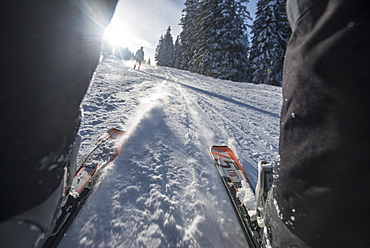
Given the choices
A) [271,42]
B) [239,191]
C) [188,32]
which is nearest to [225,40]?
[271,42]

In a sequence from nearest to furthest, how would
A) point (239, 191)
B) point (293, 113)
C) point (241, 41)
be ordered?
point (293, 113) < point (239, 191) < point (241, 41)

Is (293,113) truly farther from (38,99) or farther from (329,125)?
(38,99)

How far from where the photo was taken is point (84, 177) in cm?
140

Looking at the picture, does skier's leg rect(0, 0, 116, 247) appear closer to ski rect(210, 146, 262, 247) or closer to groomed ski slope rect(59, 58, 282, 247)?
groomed ski slope rect(59, 58, 282, 247)

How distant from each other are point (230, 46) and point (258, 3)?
6292mm

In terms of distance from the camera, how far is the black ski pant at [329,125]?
48 cm

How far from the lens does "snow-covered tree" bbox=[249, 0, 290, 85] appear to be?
17297 millimetres

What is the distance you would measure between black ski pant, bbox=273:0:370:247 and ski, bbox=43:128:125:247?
98 cm

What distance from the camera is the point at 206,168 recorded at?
1836 mm

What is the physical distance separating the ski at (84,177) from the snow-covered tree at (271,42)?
18111 mm

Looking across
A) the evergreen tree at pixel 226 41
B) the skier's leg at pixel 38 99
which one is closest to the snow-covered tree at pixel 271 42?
A: the evergreen tree at pixel 226 41

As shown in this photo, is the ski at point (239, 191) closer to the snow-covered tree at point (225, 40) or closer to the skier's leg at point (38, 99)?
the skier's leg at point (38, 99)

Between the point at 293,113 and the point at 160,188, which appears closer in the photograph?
the point at 293,113

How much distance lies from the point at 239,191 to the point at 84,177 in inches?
51.1
